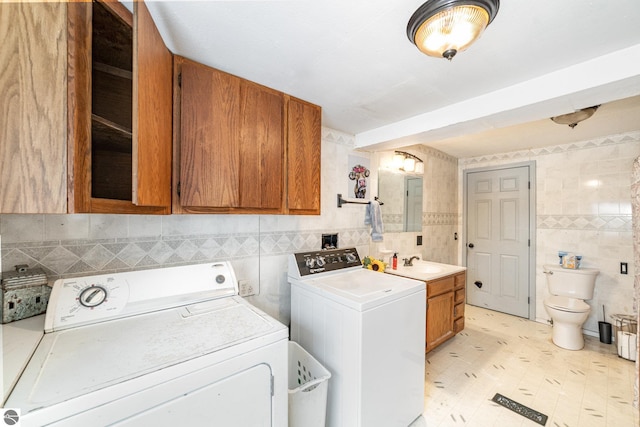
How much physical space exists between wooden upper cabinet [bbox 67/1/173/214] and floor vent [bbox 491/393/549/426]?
2.72m

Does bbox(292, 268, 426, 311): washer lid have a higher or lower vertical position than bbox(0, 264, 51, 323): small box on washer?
lower

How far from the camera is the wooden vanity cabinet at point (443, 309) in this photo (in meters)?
2.33

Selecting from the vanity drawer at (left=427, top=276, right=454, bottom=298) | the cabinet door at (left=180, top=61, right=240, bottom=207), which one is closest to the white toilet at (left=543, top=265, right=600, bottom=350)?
the vanity drawer at (left=427, top=276, right=454, bottom=298)

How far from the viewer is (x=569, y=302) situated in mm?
2785

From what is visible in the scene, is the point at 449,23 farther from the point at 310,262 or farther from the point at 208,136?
the point at 310,262

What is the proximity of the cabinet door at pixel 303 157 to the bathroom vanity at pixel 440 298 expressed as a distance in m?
1.26

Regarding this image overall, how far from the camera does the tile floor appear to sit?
5.89 ft

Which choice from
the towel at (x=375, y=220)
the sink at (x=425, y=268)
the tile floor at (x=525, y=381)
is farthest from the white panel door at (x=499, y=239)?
the towel at (x=375, y=220)

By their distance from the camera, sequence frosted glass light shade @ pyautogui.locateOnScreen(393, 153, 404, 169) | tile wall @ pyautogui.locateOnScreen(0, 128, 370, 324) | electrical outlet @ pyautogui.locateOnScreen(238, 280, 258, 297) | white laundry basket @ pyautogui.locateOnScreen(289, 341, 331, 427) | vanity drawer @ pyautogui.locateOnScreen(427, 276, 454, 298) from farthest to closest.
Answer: frosted glass light shade @ pyautogui.locateOnScreen(393, 153, 404, 169) < vanity drawer @ pyautogui.locateOnScreen(427, 276, 454, 298) < electrical outlet @ pyautogui.locateOnScreen(238, 280, 258, 297) < white laundry basket @ pyautogui.locateOnScreen(289, 341, 331, 427) < tile wall @ pyautogui.locateOnScreen(0, 128, 370, 324)

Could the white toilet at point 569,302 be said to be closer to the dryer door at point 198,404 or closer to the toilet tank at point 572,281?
the toilet tank at point 572,281

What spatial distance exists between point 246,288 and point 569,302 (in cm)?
348

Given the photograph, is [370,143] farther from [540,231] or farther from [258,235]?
[540,231]

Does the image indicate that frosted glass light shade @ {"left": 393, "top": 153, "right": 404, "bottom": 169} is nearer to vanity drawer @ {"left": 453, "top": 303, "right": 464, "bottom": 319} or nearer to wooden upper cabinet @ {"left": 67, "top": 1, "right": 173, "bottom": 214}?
vanity drawer @ {"left": 453, "top": 303, "right": 464, "bottom": 319}

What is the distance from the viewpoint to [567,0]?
969 mm
